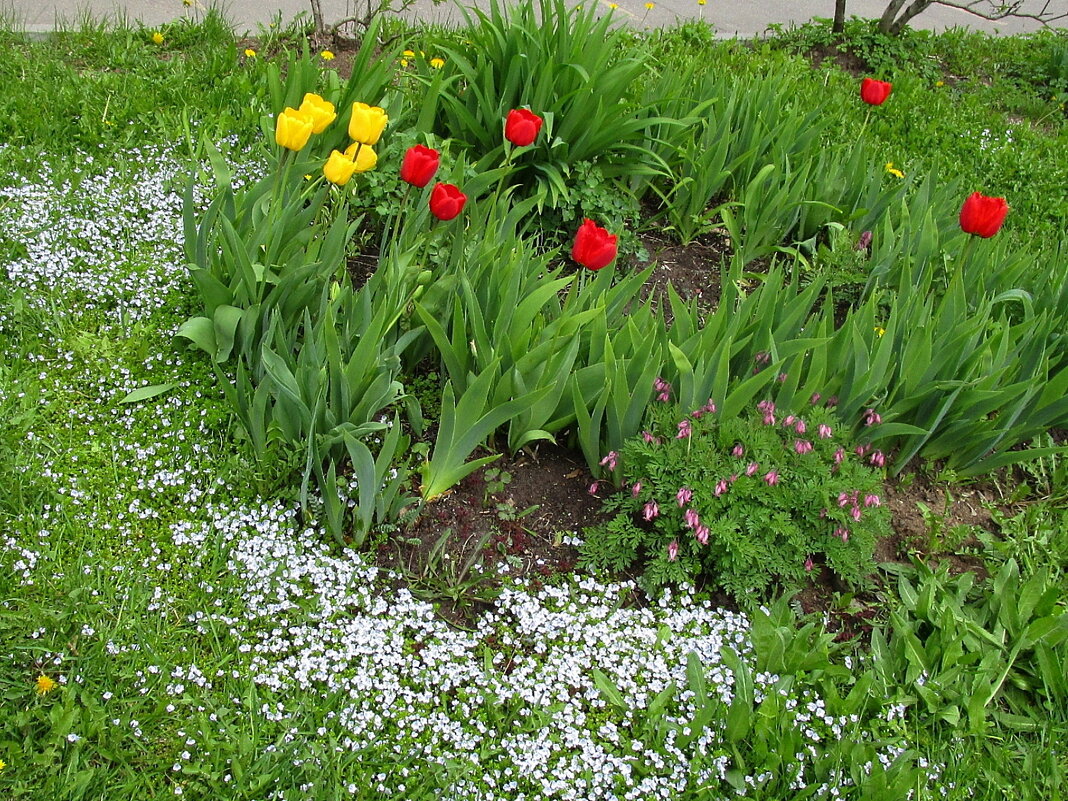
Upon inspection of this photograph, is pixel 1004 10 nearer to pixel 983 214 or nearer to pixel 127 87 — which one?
pixel 983 214

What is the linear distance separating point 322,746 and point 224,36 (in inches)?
150

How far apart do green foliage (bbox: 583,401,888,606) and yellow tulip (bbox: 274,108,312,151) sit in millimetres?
1166

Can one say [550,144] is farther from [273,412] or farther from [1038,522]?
[1038,522]

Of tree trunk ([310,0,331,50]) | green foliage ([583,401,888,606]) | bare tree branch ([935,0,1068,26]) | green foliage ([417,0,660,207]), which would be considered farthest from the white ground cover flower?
bare tree branch ([935,0,1068,26])

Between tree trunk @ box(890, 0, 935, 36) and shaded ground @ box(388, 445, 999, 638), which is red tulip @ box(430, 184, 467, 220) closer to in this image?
shaded ground @ box(388, 445, 999, 638)

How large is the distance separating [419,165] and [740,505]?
1.23m

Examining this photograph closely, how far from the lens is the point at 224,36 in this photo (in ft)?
15.5

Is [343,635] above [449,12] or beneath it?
beneath

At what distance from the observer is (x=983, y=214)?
304 centimetres

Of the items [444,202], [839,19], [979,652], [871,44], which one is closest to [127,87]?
[444,202]

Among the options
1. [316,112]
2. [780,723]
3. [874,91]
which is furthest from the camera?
[874,91]

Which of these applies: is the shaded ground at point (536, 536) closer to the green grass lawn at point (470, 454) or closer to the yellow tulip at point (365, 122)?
the green grass lawn at point (470, 454)

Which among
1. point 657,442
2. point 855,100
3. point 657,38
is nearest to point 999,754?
point 657,442

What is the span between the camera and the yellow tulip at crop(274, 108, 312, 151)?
2492 millimetres
